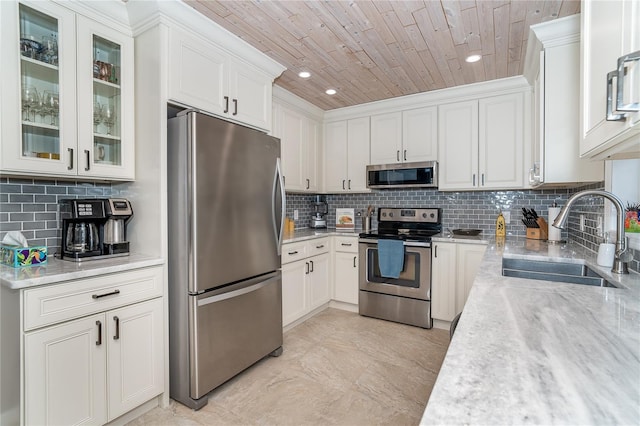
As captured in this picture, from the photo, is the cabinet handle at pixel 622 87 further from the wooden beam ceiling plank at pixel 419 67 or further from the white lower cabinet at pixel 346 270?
the white lower cabinet at pixel 346 270

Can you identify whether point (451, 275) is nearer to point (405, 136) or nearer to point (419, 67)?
→ point (405, 136)

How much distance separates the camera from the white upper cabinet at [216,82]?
2012mm

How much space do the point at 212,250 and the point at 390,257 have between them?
1.87m

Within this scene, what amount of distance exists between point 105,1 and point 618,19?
8.17 ft

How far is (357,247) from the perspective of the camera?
139 inches

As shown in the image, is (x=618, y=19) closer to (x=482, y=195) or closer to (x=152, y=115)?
(x=152, y=115)

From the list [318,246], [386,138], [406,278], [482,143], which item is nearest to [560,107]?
[482,143]

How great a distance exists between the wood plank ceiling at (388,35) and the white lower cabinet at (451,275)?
5.26 feet

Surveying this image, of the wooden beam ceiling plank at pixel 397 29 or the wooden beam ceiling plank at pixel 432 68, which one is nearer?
the wooden beam ceiling plank at pixel 397 29

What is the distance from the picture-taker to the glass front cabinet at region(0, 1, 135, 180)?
1.62 meters

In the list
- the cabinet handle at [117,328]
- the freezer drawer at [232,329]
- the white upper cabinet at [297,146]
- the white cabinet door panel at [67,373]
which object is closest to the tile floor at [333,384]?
the freezer drawer at [232,329]

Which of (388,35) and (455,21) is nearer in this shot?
(455,21)

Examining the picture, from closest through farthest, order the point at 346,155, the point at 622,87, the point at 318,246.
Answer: the point at 622,87 < the point at 318,246 < the point at 346,155

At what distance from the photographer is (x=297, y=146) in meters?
3.59
